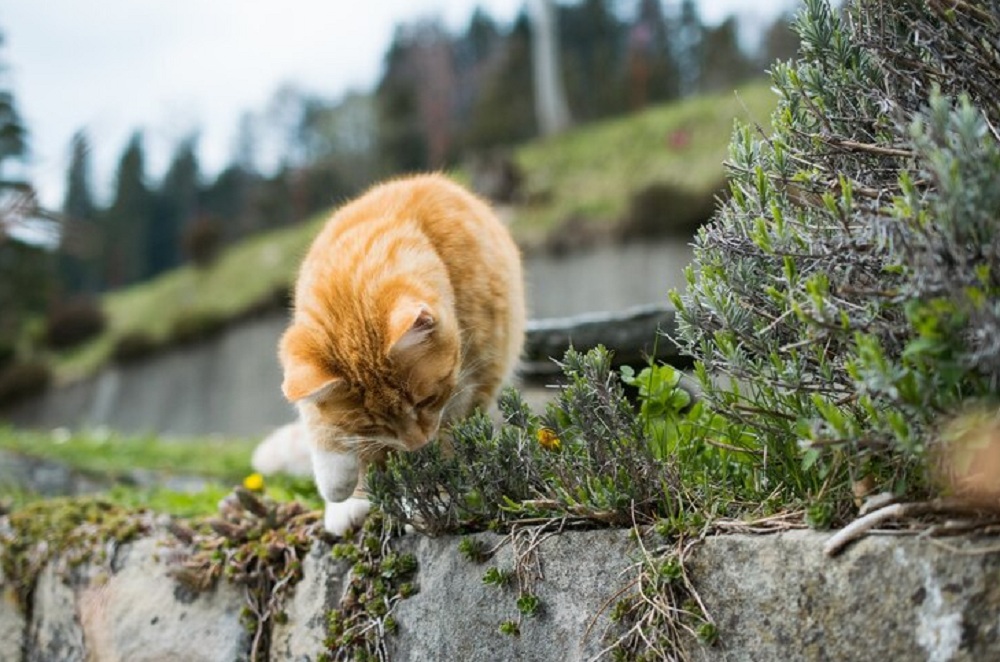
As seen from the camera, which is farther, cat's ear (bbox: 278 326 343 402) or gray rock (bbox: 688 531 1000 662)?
cat's ear (bbox: 278 326 343 402)

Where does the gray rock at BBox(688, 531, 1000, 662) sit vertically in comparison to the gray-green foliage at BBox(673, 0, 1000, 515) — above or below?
below

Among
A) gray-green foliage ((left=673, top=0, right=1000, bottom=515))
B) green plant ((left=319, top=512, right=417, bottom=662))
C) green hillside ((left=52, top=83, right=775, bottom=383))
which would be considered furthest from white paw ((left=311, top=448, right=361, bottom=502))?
green hillside ((left=52, top=83, right=775, bottom=383))

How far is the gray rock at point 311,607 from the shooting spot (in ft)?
9.54

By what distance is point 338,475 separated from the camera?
3.00 m

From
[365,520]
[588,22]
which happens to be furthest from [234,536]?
[588,22]

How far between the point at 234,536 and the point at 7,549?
4.67 feet

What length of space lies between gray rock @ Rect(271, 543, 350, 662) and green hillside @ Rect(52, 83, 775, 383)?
36.3ft

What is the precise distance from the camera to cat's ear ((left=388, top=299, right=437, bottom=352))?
2693mm

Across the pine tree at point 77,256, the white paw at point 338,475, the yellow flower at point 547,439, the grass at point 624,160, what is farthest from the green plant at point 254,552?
the grass at point 624,160

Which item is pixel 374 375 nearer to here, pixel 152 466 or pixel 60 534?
pixel 60 534

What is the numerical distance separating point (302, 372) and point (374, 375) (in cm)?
23

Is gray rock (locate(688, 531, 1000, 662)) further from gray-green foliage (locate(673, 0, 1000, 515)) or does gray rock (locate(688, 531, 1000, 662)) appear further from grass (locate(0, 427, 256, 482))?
grass (locate(0, 427, 256, 482))

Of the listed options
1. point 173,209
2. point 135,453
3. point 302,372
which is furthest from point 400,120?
point 302,372

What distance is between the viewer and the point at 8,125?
10656 mm
